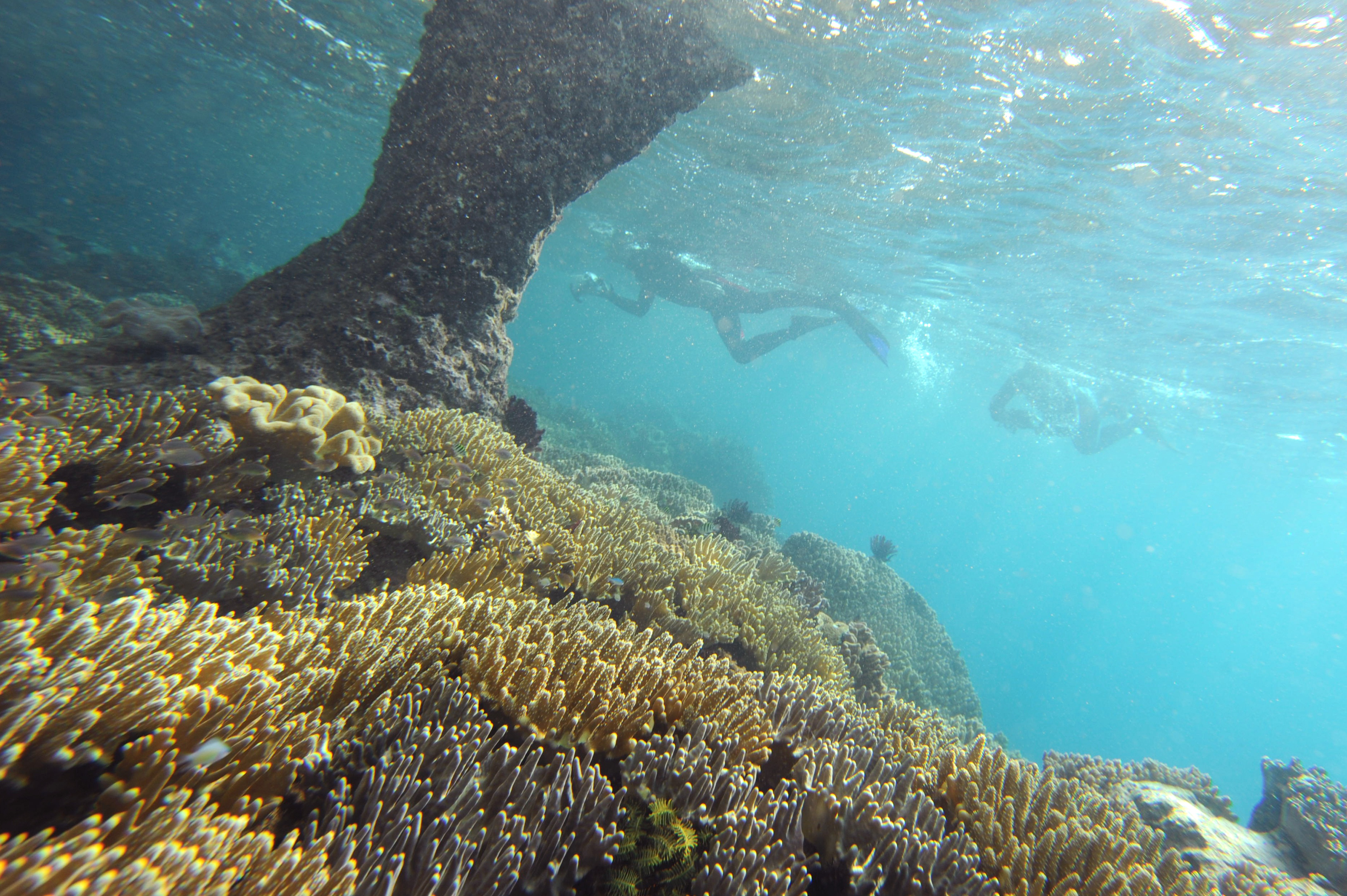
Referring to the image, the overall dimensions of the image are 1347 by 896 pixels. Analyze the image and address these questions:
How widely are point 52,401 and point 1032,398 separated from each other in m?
37.8

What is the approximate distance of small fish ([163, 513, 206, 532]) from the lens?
10.0 feet

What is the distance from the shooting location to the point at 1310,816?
5.64 meters

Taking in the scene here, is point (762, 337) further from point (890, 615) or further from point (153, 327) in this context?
point (153, 327)

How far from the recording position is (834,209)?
19.5 m

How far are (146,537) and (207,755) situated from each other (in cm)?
209

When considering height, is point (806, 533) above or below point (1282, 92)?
below

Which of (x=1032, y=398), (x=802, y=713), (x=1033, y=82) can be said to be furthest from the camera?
(x=1032, y=398)

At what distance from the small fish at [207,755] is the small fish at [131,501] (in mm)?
2439

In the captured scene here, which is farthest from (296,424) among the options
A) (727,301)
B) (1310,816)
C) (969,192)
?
(727,301)

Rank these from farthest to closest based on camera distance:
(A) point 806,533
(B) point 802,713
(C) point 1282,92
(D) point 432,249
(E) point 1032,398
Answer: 1. (E) point 1032,398
2. (A) point 806,533
3. (C) point 1282,92
4. (D) point 432,249
5. (B) point 802,713

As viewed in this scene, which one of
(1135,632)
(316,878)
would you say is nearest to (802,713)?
(316,878)

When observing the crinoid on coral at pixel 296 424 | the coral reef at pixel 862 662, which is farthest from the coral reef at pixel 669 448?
the crinoid on coral at pixel 296 424

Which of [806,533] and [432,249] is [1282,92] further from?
[432,249]

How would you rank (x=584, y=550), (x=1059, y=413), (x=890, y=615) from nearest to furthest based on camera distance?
1. (x=584, y=550)
2. (x=890, y=615)
3. (x=1059, y=413)
